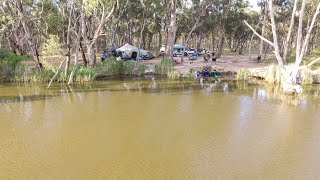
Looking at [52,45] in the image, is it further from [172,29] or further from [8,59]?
[172,29]

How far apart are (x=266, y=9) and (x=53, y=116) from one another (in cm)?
2571

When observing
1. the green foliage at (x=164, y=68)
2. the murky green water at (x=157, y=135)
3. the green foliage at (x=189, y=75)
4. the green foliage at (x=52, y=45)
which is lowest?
the murky green water at (x=157, y=135)

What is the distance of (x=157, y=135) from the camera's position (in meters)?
11.7

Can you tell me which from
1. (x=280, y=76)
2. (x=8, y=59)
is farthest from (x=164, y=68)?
(x=8, y=59)

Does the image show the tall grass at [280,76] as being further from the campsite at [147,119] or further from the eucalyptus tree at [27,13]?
the eucalyptus tree at [27,13]

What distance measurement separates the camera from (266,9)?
34625 millimetres

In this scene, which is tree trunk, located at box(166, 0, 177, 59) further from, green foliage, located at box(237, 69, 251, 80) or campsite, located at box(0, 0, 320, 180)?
green foliage, located at box(237, 69, 251, 80)

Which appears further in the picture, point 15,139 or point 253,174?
point 15,139

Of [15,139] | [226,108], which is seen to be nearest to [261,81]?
[226,108]

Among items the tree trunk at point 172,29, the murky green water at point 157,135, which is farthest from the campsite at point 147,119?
the tree trunk at point 172,29

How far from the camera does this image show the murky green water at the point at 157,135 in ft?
29.7

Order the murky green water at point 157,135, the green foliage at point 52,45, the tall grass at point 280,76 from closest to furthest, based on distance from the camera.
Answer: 1. the murky green water at point 157,135
2. the green foliage at point 52,45
3. the tall grass at point 280,76

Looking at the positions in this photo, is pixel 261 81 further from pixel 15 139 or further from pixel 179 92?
pixel 15 139

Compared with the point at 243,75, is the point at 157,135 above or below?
below
